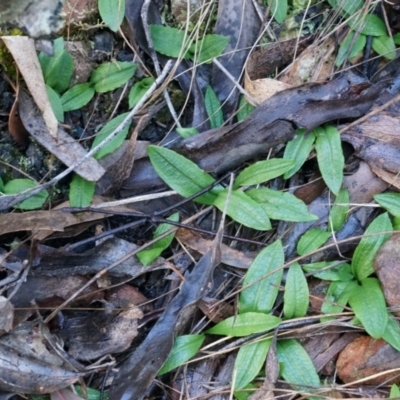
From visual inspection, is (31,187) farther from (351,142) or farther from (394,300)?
(394,300)

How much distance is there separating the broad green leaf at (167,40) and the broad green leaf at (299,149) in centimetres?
43

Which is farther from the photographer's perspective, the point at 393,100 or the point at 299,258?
the point at 393,100

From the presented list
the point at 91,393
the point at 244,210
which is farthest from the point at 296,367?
the point at 91,393

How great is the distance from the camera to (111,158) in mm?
1664

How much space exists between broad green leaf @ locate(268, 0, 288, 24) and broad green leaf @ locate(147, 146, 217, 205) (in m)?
0.56

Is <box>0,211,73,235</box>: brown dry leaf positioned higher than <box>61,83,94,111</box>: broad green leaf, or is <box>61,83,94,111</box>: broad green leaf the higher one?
<box>61,83,94,111</box>: broad green leaf

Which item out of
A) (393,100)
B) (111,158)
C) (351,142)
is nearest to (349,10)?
(393,100)

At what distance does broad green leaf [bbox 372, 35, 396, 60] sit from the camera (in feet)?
5.67

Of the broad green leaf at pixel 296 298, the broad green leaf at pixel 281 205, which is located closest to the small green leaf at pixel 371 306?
the broad green leaf at pixel 296 298

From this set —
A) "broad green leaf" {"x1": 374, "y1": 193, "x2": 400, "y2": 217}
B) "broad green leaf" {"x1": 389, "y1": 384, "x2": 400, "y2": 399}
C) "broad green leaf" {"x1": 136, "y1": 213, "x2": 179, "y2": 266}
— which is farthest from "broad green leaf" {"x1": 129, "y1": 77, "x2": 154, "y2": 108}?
"broad green leaf" {"x1": 389, "y1": 384, "x2": 400, "y2": 399}

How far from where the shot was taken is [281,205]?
5.21ft

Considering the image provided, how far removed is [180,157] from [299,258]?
0.45m

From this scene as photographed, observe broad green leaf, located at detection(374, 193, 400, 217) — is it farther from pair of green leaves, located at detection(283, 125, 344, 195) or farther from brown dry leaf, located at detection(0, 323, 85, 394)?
brown dry leaf, located at detection(0, 323, 85, 394)

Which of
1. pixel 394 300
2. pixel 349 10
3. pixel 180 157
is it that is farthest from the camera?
pixel 349 10
